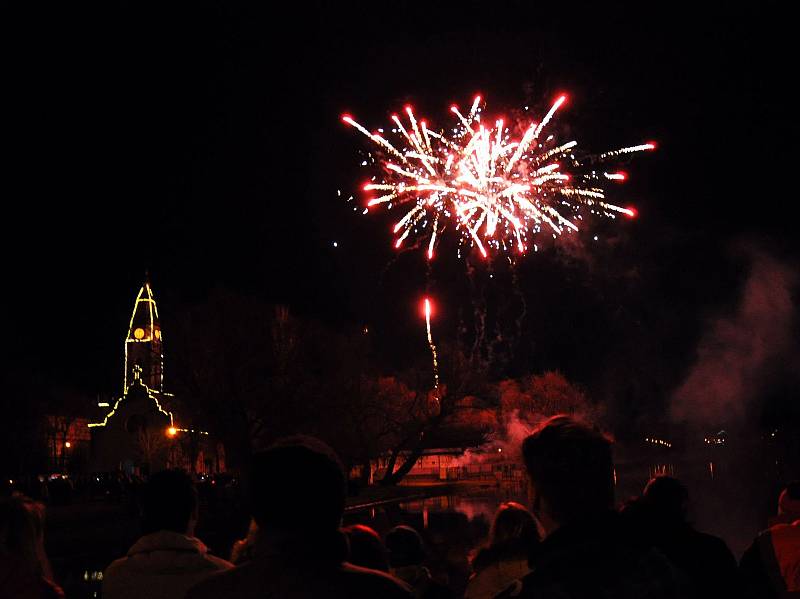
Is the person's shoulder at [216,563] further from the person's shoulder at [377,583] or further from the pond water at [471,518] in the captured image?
the pond water at [471,518]

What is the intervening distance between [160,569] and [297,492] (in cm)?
158

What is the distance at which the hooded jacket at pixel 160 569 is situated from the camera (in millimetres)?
4145

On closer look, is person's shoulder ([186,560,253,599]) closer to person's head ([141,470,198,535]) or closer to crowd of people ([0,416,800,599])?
crowd of people ([0,416,800,599])

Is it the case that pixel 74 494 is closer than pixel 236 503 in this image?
No

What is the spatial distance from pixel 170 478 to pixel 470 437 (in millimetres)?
66328

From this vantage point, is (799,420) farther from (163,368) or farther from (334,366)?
(163,368)

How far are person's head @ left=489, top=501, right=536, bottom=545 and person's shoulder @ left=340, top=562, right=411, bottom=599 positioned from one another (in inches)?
80.0

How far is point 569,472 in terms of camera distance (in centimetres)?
284

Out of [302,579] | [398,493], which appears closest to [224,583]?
[302,579]

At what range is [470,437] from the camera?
6975 centimetres

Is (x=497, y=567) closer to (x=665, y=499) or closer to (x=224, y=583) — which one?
(x=665, y=499)

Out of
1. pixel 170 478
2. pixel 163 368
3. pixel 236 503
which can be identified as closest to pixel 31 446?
pixel 163 368

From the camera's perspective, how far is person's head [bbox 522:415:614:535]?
2.82 m

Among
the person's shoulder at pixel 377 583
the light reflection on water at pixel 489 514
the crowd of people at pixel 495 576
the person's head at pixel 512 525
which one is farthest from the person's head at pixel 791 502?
the light reflection on water at pixel 489 514
